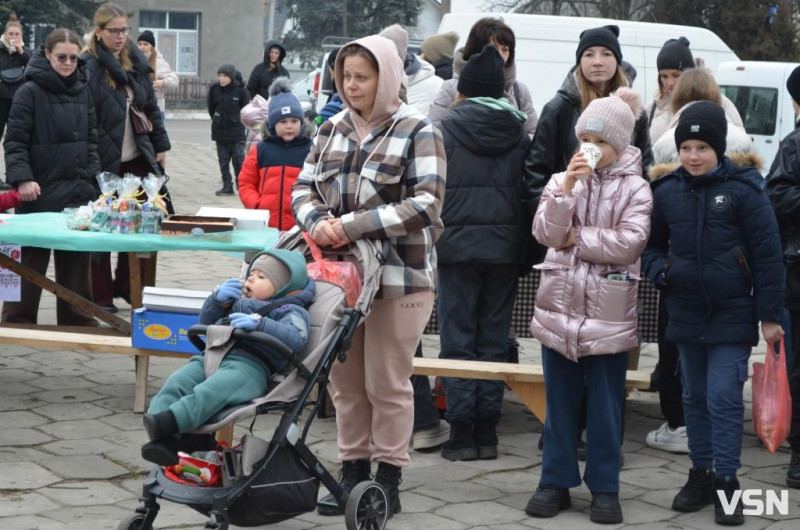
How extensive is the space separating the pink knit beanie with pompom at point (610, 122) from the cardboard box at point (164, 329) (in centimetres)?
238

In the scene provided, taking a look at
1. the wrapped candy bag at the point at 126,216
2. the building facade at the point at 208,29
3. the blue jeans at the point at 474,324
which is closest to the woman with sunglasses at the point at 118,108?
the wrapped candy bag at the point at 126,216

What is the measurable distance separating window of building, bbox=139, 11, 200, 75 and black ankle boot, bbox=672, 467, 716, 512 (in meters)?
46.6

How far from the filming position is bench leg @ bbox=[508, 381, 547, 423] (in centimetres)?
578

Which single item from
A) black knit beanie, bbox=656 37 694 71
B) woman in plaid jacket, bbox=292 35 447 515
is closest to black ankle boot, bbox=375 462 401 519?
woman in plaid jacket, bbox=292 35 447 515

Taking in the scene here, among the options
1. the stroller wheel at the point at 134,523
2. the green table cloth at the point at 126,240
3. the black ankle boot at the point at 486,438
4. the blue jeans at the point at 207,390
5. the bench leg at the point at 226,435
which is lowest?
the black ankle boot at the point at 486,438

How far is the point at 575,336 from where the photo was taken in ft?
16.3

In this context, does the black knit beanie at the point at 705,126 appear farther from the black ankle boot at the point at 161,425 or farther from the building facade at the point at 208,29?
the building facade at the point at 208,29

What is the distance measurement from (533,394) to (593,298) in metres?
0.98

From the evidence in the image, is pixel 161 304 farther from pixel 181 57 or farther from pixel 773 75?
pixel 181 57

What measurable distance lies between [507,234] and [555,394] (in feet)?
3.05

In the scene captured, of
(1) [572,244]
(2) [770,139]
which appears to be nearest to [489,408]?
(1) [572,244]

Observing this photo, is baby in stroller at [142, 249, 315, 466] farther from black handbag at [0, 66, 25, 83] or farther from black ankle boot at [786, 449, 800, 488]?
black handbag at [0, 66, 25, 83]

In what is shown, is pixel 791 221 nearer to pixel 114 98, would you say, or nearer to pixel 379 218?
pixel 379 218

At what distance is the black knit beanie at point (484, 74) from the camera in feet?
18.8
